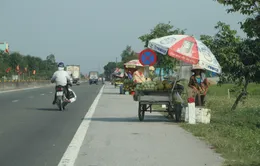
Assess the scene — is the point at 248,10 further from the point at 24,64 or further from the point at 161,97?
the point at 24,64

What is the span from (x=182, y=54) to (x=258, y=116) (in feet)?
18.0

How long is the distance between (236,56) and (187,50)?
13.6 ft

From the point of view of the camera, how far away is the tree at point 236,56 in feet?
56.4

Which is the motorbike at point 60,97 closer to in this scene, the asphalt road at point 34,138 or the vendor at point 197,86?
the asphalt road at point 34,138

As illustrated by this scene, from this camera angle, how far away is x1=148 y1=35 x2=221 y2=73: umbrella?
13.4m

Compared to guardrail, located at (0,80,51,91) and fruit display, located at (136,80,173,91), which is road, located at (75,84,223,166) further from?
guardrail, located at (0,80,51,91)

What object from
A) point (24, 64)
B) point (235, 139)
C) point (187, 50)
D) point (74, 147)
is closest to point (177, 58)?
point (187, 50)

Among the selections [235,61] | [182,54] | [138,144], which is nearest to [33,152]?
[138,144]

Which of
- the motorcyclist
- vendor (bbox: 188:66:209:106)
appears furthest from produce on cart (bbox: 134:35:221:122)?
the motorcyclist

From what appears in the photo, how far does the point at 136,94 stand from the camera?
14.8 metres

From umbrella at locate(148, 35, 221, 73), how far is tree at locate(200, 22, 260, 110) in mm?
3392

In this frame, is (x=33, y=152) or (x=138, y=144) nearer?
(x=33, y=152)

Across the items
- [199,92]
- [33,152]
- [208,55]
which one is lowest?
[33,152]

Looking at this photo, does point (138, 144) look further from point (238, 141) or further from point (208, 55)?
point (208, 55)
